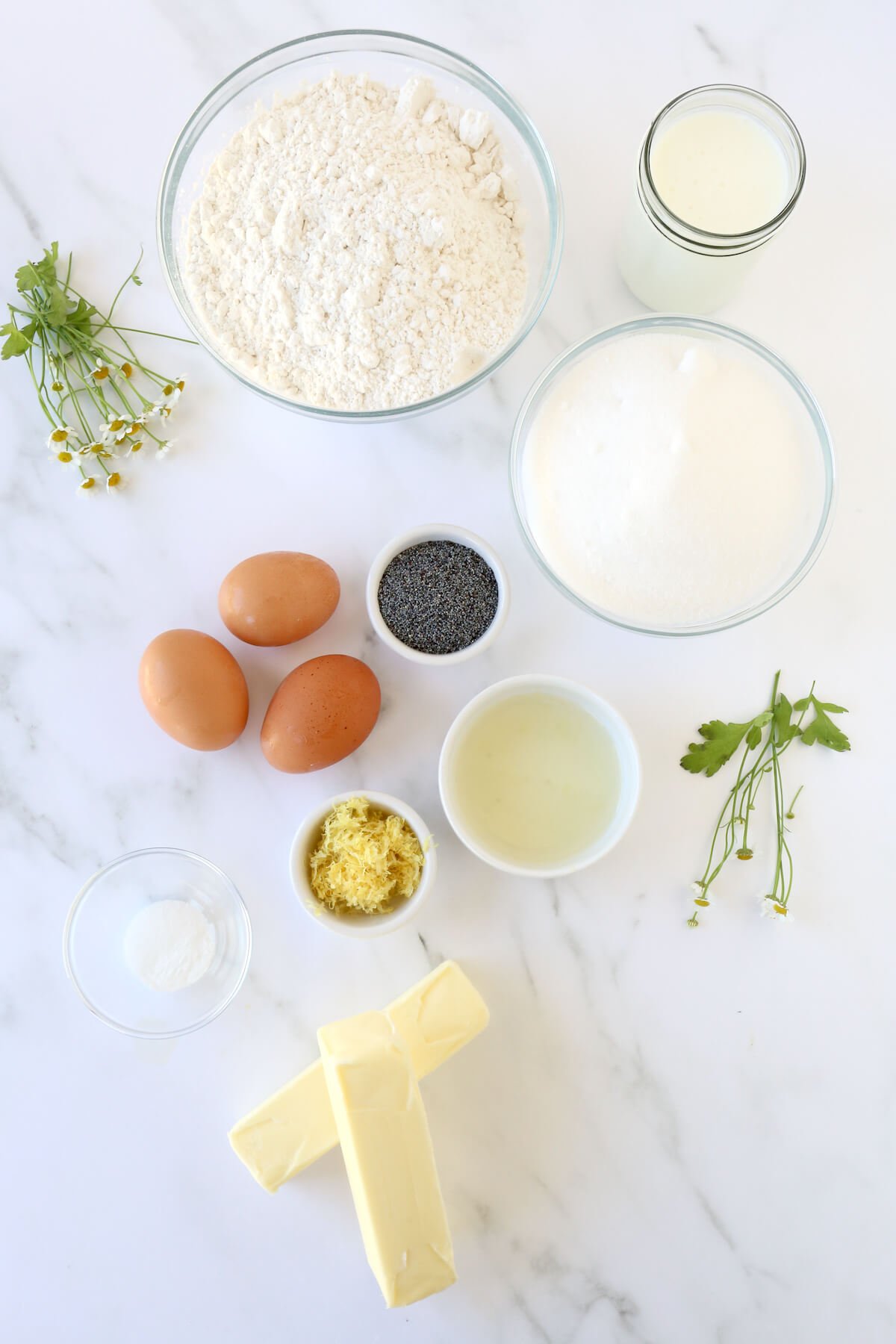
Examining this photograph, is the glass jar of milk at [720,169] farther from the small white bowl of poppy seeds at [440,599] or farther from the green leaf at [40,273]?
the green leaf at [40,273]

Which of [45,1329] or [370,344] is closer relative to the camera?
[370,344]

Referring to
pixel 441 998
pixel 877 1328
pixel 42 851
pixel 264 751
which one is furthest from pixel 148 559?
pixel 877 1328

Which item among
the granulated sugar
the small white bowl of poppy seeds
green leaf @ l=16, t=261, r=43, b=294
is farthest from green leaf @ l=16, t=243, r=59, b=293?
the granulated sugar

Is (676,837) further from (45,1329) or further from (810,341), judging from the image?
(45,1329)

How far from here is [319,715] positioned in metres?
1.17

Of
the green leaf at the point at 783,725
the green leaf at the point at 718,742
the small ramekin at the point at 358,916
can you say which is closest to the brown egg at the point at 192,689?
the small ramekin at the point at 358,916

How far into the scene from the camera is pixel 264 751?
4.00 feet

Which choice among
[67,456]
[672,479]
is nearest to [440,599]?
[672,479]

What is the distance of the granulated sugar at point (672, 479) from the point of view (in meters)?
1.07

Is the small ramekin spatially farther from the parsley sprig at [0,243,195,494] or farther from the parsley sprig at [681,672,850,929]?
the parsley sprig at [0,243,195,494]

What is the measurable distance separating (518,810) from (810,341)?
0.81m

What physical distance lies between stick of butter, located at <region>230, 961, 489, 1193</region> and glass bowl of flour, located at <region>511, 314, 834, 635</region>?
56 centimetres

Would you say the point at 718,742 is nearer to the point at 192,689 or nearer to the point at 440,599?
the point at 440,599

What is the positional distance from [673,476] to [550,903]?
→ 2.10 feet
